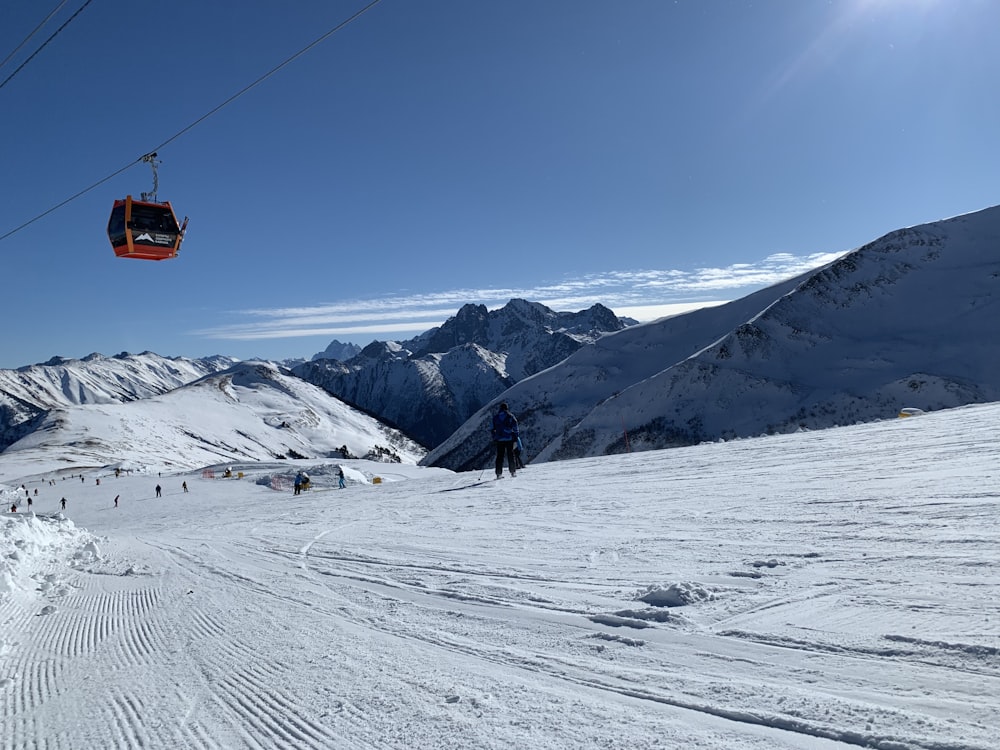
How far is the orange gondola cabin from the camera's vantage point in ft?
58.2

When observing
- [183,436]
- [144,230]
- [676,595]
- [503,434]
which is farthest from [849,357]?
[183,436]

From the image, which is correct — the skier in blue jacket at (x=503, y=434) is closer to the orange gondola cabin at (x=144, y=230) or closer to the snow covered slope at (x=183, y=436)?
the orange gondola cabin at (x=144, y=230)

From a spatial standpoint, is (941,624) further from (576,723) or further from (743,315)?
(743,315)

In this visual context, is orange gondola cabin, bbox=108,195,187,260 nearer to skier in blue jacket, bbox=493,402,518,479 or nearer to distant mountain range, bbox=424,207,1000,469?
skier in blue jacket, bbox=493,402,518,479

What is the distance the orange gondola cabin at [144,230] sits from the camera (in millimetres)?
17734

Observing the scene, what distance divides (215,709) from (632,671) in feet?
8.52

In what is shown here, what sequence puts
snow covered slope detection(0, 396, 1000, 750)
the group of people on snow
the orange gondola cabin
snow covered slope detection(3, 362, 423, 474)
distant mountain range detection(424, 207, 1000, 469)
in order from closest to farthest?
snow covered slope detection(0, 396, 1000, 750) → the group of people on snow → the orange gondola cabin → distant mountain range detection(424, 207, 1000, 469) → snow covered slope detection(3, 362, 423, 474)

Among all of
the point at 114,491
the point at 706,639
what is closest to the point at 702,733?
the point at 706,639

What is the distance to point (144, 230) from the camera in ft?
58.7

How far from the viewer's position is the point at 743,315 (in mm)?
110688

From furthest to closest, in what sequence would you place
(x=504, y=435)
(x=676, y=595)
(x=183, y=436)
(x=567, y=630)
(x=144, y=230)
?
(x=183, y=436) → (x=144, y=230) → (x=504, y=435) → (x=676, y=595) → (x=567, y=630)

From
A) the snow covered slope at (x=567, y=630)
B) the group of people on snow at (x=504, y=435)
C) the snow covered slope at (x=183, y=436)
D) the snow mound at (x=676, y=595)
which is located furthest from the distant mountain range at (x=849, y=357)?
the snow covered slope at (x=183, y=436)

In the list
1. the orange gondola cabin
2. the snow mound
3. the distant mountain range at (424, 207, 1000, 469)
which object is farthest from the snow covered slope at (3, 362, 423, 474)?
the snow mound

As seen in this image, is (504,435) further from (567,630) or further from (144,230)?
(144,230)
